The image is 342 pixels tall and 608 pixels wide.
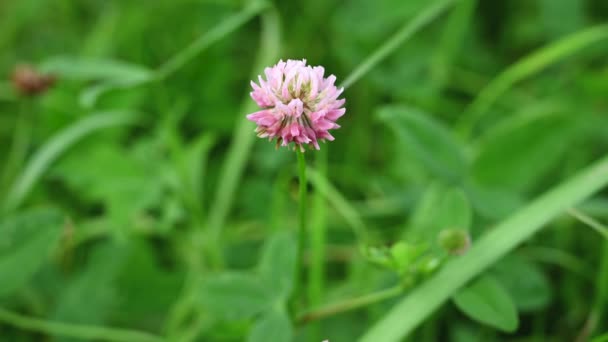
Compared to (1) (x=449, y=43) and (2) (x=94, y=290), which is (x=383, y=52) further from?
(2) (x=94, y=290)

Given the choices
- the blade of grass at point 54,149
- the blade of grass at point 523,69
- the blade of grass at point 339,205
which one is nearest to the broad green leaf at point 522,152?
the blade of grass at point 523,69

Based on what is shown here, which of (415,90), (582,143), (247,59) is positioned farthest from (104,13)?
(582,143)

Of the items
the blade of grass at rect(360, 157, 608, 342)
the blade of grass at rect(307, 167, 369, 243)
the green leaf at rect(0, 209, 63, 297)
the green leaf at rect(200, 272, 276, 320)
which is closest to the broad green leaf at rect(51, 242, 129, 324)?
the green leaf at rect(0, 209, 63, 297)

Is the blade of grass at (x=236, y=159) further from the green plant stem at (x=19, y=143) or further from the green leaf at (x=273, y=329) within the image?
the green plant stem at (x=19, y=143)

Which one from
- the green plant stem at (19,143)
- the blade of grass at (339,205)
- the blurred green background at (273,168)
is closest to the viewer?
the blurred green background at (273,168)

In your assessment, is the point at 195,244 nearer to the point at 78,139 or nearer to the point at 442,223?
the point at 78,139
